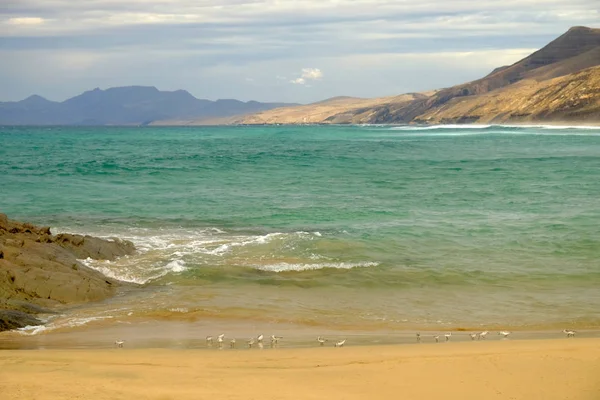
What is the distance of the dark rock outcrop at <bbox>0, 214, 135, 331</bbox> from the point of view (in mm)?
13883

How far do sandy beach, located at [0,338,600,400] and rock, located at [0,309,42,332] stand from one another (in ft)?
5.38

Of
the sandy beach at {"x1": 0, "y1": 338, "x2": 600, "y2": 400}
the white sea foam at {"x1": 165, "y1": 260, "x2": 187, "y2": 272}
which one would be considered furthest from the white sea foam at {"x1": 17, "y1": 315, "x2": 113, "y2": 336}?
the white sea foam at {"x1": 165, "y1": 260, "x2": 187, "y2": 272}

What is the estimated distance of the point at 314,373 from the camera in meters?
9.70

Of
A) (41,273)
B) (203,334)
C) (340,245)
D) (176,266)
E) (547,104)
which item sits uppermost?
(547,104)

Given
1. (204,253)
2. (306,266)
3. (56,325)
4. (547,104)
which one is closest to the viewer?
(56,325)

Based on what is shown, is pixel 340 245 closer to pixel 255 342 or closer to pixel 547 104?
pixel 255 342

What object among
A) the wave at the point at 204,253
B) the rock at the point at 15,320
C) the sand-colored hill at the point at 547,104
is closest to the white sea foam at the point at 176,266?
the wave at the point at 204,253

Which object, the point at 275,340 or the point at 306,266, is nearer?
the point at 275,340

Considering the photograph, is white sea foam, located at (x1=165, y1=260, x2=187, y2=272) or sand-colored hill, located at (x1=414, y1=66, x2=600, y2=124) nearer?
white sea foam, located at (x1=165, y1=260, x2=187, y2=272)

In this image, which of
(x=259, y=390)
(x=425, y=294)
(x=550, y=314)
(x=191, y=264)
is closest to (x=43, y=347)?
(x=259, y=390)

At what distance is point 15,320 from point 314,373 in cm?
564

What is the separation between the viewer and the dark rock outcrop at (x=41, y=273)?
13883 millimetres

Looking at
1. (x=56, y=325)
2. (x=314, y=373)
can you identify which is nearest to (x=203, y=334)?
(x=56, y=325)

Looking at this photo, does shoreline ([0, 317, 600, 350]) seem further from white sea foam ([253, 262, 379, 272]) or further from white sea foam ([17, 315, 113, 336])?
white sea foam ([253, 262, 379, 272])
